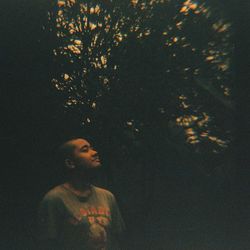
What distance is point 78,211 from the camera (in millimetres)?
2404

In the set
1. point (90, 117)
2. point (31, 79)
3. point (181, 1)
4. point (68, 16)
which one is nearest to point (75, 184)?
point (90, 117)

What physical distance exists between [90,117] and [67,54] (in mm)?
481

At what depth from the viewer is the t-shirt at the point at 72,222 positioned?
2.38 meters

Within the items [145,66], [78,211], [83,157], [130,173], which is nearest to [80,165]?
[83,157]

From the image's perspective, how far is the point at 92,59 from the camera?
3469mm

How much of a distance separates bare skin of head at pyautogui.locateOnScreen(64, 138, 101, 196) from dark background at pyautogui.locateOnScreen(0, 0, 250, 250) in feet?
3.35

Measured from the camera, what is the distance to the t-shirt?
2377mm

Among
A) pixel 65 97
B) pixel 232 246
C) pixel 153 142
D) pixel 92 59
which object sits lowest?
pixel 232 246

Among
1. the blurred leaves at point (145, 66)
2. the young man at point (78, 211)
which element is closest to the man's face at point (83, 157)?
the young man at point (78, 211)

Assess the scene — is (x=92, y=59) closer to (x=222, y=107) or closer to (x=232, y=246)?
(x=222, y=107)

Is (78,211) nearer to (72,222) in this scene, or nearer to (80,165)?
(72,222)

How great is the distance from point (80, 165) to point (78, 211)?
0.23m

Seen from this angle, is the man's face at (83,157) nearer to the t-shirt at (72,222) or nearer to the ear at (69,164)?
the ear at (69,164)

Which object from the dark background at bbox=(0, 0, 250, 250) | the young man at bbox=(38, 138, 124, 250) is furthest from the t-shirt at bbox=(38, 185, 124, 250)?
the dark background at bbox=(0, 0, 250, 250)
